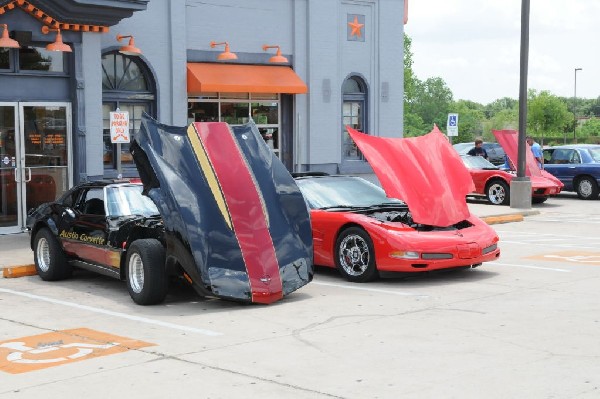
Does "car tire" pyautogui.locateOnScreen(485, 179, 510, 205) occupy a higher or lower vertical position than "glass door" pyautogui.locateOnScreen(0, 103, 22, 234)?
lower

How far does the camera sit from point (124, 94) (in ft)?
61.8

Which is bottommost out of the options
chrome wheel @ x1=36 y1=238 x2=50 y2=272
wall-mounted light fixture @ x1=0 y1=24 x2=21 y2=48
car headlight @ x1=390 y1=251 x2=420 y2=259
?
chrome wheel @ x1=36 y1=238 x2=50 y2=272

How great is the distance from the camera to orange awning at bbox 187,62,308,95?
19.3 metres

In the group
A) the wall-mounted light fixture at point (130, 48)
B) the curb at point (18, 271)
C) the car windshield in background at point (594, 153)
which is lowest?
the curb at point (18, 271)

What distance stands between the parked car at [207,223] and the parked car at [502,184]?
1406cm

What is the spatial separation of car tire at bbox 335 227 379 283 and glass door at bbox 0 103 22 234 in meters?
7.01

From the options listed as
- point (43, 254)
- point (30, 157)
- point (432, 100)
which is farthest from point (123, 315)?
point (432, 100)

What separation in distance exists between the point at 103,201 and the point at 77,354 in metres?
4.03

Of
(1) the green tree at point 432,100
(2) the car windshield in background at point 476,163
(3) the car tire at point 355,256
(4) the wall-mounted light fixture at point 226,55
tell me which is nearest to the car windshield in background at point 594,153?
(2) the car windshield in background at point 476,163

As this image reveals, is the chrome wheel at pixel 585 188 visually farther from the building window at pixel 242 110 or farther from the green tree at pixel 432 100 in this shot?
the green tree at pixel 432 100

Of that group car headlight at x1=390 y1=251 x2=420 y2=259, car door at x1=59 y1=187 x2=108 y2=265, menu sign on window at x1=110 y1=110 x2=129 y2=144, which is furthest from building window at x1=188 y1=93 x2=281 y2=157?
car headlight at x1=390 y1=251 x2=420 y2=259

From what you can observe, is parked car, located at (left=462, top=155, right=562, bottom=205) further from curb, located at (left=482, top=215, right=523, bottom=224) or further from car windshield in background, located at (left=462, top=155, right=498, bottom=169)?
curb, located at (left=482, top=215, right=523, bottom=224)

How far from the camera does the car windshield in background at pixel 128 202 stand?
448 inches

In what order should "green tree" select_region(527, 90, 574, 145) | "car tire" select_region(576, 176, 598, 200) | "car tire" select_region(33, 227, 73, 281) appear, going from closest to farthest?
1. "car tire" select_region(33, 227, 73, 281)
2. "car tire" select_region(576, 176, 598, 200)
3. "green tree" select_region(527, 90, 574, 145)
